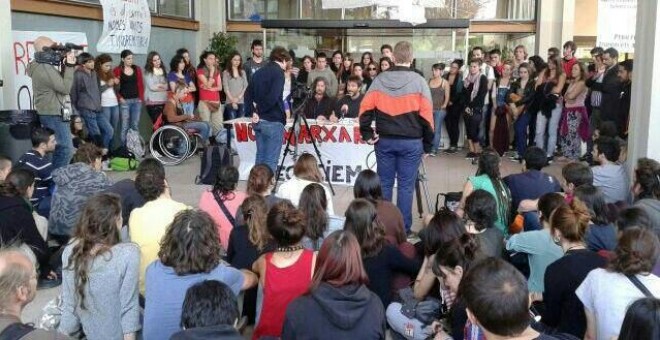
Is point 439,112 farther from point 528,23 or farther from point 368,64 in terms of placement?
point 528,23

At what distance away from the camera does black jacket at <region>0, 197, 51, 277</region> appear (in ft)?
15.0

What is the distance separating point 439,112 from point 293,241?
787 centimetres

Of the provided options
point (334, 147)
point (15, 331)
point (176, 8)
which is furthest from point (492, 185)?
point (176, 8)

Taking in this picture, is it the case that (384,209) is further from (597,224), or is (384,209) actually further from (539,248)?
(597,224)

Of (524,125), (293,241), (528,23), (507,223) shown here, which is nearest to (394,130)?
(507,223)

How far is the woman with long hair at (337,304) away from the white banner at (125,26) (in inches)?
347

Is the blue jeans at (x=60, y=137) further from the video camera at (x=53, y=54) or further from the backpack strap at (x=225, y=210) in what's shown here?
the backpack strap at (x=225, y=210)

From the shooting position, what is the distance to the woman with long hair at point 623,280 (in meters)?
2.91

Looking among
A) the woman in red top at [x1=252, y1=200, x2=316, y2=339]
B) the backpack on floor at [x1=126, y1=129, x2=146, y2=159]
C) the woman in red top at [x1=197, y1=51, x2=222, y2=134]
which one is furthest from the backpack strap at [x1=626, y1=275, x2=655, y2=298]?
the woman in red top at [x1=197, y1=51, x2=222, y2=134]

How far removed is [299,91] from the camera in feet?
27.9

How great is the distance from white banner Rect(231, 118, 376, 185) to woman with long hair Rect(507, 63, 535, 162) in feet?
9.71

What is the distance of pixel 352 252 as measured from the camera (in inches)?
114

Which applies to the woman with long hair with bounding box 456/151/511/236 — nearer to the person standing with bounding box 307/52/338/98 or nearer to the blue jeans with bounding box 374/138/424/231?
the blue jeans with bounding box 374/138/424/231

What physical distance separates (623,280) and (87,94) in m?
7.85
